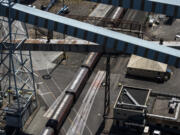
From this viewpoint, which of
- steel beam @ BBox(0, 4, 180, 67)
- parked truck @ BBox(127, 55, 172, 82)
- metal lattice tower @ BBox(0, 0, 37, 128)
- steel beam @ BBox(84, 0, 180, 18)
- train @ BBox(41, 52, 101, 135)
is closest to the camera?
steel beam @ BBox(0, 4, 180, 67)

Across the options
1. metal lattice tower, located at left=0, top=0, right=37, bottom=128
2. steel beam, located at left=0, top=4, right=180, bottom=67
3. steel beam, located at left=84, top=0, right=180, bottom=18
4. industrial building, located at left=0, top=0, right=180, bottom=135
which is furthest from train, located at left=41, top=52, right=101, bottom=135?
steel beam, located at left=84, top=0, right=180, bottom=18

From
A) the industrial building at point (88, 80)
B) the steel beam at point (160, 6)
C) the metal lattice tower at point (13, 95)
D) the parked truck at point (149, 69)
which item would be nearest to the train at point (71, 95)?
the industrial building at point (88, 80)

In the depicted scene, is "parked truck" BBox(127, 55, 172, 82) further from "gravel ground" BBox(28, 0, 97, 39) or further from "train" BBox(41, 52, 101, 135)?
"gravel ground" BBox(28, 0, 97, 39)

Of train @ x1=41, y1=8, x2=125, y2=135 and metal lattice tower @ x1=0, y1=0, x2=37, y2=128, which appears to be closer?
metal lattice tower @ x1=0, y1=0, x2=37, y2=128

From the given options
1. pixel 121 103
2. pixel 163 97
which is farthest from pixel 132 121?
pixel 163 97

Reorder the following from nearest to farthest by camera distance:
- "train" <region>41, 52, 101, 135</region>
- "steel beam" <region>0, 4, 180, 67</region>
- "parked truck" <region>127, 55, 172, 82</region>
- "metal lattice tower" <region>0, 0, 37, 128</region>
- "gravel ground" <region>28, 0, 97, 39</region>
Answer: "steel beam" <region>0, 4, 180, 67</region>, "metal lattice tower" <region>0, 0, 37, 128</region>, "train" <region>41, 52, 101, 135</region>, "parked truck" <region>127, 55, 172, 82</region>, "gravel ground" <region>28, 0, 97, 39</region>

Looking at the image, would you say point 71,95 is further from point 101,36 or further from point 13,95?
point 101,36

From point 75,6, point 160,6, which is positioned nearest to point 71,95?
point 160,6

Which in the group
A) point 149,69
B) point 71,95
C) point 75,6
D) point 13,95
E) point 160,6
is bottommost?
point 13,95
